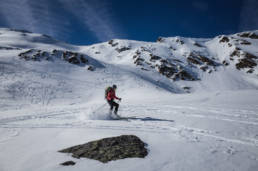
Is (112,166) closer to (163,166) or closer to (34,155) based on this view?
(163,166)

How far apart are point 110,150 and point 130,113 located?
5.63 meters

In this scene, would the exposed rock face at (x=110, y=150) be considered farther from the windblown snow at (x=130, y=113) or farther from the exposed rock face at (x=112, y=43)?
the exposed rock face at (x=112, y=43)

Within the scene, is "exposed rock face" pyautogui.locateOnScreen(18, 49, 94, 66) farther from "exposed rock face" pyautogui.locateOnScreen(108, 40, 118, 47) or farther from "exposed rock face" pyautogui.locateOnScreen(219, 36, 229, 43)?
"exposed rock face" pyautogui.locateOnScreen(219, 36, 229, 43)

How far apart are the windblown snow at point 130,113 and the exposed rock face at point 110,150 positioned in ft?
0.63

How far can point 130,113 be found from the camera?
932 centimetres

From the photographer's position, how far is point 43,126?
6.64 meters

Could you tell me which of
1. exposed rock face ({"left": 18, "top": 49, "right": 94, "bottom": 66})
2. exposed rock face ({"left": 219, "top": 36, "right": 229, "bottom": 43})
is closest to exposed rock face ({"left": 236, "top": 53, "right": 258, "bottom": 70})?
exposed rock face ({"left": 219, "top": 36, "right": 229, "bottom": 43})

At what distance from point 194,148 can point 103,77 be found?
97.0 ft

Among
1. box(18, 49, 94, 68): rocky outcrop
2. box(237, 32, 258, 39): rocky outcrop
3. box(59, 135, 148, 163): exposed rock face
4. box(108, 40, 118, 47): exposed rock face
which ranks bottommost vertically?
box(59, 135, 148, 163): exposed rock face

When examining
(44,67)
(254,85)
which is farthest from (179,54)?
(44,67)

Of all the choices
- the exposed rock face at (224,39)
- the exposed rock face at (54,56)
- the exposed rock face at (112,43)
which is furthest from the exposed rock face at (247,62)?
the exposed rock face at (54,56)

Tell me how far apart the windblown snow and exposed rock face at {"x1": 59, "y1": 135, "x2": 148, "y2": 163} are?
19 cm

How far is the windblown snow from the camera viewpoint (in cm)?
347

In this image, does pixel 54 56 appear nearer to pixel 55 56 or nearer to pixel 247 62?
pixel 55 56
